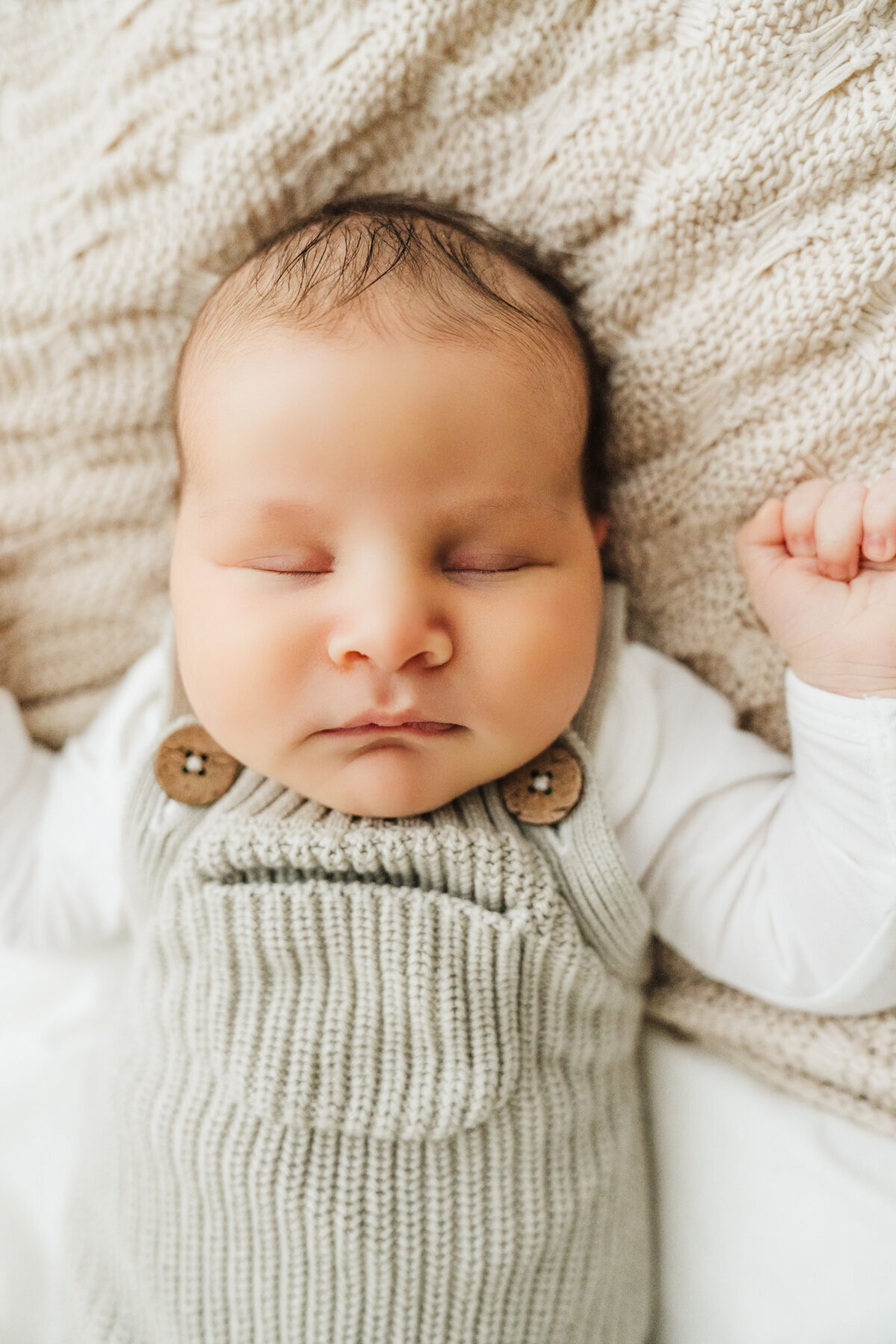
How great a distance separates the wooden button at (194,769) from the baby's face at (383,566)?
0.08 m

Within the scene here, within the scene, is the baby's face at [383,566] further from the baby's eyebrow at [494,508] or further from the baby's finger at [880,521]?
the baby's finger at [880,521]

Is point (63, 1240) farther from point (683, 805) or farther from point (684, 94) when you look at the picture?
point (684, 94)

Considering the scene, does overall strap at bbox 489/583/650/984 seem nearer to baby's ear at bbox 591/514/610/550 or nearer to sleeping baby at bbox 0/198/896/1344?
sleeping baby at bbox 0/198/896/1344

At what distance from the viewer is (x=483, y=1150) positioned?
0.93 meters

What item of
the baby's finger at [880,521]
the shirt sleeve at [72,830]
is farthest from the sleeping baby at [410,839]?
the shirt sleeve at [72,830]

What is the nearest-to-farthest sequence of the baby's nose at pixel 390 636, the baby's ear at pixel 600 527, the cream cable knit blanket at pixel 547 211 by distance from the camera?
the baby's nose at pixel 390 636 → the cream cable knit blanket at pixel 547 211 → the baby's ear at pixel 600 527

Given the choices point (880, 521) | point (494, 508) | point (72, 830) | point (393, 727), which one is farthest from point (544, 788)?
point (72, 830)

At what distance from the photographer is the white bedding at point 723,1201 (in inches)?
39.7

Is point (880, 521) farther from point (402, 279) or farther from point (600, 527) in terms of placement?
point (402, 279)

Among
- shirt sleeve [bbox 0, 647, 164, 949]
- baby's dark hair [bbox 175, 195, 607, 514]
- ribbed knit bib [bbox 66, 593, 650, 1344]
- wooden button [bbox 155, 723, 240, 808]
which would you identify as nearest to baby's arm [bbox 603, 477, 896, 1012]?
ribbed knit bib [bbox 66, 593, 650, 1344]

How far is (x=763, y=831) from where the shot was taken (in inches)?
41.5

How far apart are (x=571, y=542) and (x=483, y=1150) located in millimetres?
591

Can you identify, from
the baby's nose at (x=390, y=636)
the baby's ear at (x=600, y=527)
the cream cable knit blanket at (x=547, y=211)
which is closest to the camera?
the baby's nose at (x=390, y=636)

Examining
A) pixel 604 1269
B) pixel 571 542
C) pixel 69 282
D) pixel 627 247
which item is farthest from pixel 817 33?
pixel 604 1269
